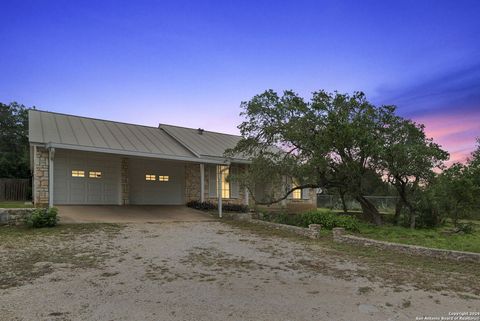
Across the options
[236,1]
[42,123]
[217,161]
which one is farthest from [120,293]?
[42,123]

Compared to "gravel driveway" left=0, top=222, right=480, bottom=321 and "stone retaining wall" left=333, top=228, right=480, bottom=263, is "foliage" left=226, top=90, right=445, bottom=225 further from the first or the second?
"gravel driveway" left=0, top=222, right=480, bottom=321

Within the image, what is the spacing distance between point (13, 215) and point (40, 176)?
10.1 feet

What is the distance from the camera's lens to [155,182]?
18.4 meters

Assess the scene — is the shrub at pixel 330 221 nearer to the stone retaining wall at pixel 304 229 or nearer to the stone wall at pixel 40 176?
the stone retaining wall at pixel 304 229

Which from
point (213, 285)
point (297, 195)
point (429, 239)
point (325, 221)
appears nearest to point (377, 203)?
point (297, 195)

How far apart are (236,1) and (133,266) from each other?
9159 mm

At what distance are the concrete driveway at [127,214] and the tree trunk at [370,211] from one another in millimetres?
6538

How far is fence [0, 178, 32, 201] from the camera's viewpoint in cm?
2400

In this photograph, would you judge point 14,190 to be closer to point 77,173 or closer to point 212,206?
point 77,173

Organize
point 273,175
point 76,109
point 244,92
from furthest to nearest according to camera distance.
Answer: point 76,109 → point 244,92 → point 273,175

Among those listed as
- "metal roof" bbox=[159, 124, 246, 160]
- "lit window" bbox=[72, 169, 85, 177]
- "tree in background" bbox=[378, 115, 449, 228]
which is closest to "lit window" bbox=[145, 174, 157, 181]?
"metal roof" bbox=[159, 124, 246, 160]

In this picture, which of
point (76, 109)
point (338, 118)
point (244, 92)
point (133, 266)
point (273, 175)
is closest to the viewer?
point (133, 266)

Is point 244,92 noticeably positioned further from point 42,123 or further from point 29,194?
point 29,194

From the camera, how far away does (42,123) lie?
15883mm
